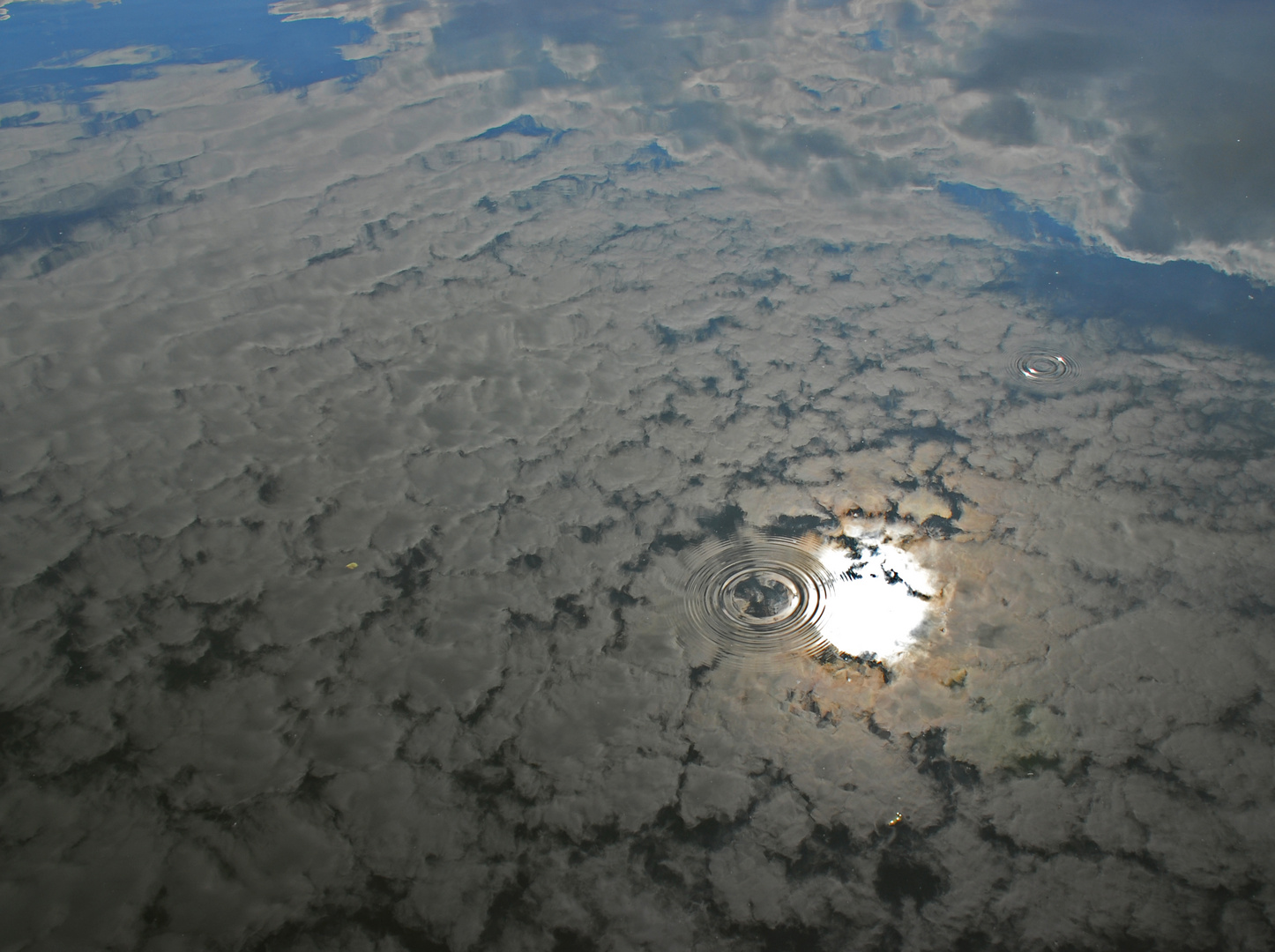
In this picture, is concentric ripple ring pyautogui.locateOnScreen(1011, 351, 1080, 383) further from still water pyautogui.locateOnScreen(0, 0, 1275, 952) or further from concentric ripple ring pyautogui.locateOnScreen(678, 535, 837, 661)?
concentric ripple ring pyautogui.locateOnScreen(678, 535, 837, 661)

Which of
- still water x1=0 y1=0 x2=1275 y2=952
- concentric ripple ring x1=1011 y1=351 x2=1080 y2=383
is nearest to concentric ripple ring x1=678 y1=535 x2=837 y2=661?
still water x1=0 y1=0 x2=1275 y2=952

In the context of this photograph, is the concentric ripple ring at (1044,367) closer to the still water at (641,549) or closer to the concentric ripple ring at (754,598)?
the still water at (641,549)

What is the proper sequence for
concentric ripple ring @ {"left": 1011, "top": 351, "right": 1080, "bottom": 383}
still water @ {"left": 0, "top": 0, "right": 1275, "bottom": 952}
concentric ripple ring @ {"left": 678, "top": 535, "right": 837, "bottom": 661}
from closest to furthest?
1. still water @ {"left": 0, "top": 0, "right": 1275, "bottom": 952}
2. concentric ripple ring @ {"left": 678, "top": 535, "right": 837, "bottom": 661}
3. concentric ripple ring @ {"left": 1011, "top": 351, "right": 1080, "bottom": 383}

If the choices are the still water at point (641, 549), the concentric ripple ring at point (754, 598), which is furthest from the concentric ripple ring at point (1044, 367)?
the concentric ripple ring at point (754, 598)

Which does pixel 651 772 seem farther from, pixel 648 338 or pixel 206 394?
pixel 206 394

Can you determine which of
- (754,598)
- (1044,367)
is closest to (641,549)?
(754,598)

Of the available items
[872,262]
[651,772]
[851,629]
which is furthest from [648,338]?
[651,772]
